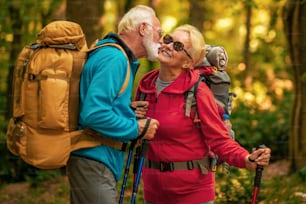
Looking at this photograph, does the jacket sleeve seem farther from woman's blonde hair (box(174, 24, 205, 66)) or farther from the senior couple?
woman's blonde hair (box(174, 24, 205, 66))


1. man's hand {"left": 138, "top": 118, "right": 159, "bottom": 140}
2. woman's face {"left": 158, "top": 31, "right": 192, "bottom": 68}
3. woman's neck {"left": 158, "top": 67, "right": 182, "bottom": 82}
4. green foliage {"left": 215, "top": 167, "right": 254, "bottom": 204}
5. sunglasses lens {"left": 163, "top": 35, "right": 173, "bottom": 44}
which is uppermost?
sunglasses lens {"left": 163, "top": 35, "right": 173, "bottom": 44}

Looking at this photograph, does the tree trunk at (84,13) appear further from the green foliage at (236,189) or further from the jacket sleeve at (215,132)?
the jacket sleeve at (215,132)

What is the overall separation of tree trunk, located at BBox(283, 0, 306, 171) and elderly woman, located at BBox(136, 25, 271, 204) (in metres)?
3.58

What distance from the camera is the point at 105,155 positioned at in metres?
4.40

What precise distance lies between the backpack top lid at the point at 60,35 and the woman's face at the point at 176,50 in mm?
626

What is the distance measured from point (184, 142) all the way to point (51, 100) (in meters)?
0.97

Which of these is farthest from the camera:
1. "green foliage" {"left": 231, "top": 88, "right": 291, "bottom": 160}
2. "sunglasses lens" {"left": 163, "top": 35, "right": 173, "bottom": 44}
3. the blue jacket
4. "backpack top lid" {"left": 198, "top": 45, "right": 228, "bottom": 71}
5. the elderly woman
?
"green foliage" {"left": 231, "top": 88, "right": 291, "bottom": 160}

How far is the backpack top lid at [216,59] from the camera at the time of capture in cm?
507

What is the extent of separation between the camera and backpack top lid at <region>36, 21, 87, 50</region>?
14.1ft


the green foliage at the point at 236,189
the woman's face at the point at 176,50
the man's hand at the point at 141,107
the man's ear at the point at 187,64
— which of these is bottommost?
the green foliage at the point at 236,189

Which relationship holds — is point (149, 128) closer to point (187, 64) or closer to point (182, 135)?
point (182, 135)

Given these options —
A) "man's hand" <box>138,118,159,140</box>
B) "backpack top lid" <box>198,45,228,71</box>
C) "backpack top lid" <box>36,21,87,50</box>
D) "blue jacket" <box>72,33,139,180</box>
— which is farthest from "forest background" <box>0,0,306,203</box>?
"backpack top lid" <box>36,21,87,50</box>

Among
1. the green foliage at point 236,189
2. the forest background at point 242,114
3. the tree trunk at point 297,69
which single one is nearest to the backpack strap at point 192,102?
the forest background at point 242,114

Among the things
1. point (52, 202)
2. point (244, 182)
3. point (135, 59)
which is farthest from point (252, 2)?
point (135, 59)
